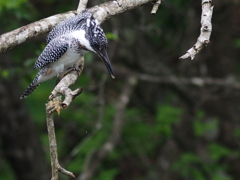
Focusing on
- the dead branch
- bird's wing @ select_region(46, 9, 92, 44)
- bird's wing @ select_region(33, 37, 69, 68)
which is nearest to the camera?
bird's wing @ select_region(46, 9, 92, 44)

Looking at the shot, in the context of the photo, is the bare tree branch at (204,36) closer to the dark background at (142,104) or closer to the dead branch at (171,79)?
the dark background at (142,104)

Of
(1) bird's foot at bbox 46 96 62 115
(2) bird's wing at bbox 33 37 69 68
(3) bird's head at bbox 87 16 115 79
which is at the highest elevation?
(1) bird's foot at bbox 46 96 62 115

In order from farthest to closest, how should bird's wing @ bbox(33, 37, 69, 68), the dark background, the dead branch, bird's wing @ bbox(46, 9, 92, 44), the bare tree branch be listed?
the dark background
the dead branch
bird's wing @ bbox(33, 37, 69, 68)
bird's wing @ bbox(46, 9, 92, 44)
the bare tree branch

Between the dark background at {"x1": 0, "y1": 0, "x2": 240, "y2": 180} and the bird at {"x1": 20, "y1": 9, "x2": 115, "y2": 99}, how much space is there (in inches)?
62.3

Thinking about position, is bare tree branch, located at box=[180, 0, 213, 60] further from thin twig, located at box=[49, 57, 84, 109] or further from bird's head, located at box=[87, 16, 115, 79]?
bird's head, located at box=[87, 16, 115, 79]

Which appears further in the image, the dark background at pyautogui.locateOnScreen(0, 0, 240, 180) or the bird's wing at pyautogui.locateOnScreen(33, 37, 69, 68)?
the dark background at pyautogui.locateOnScreen(0, 0, 240, 180)

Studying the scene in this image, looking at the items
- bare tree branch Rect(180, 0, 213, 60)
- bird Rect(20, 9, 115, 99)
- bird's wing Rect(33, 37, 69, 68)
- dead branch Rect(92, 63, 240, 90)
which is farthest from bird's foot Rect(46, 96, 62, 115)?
dead branch Rect(92, 63, 240, 90)

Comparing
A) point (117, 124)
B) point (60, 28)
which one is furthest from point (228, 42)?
point (60, 28)

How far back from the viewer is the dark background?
679 centimetres

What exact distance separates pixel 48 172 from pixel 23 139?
1.66 feet

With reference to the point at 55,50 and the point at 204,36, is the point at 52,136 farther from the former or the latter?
the point at 55,50

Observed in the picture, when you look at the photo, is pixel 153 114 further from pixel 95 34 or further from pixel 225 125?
pixel 95 34

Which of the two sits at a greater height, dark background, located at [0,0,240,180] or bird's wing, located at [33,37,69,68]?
bird's wing, located at [33,37,69,68]

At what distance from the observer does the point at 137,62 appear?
7559 millimetres
